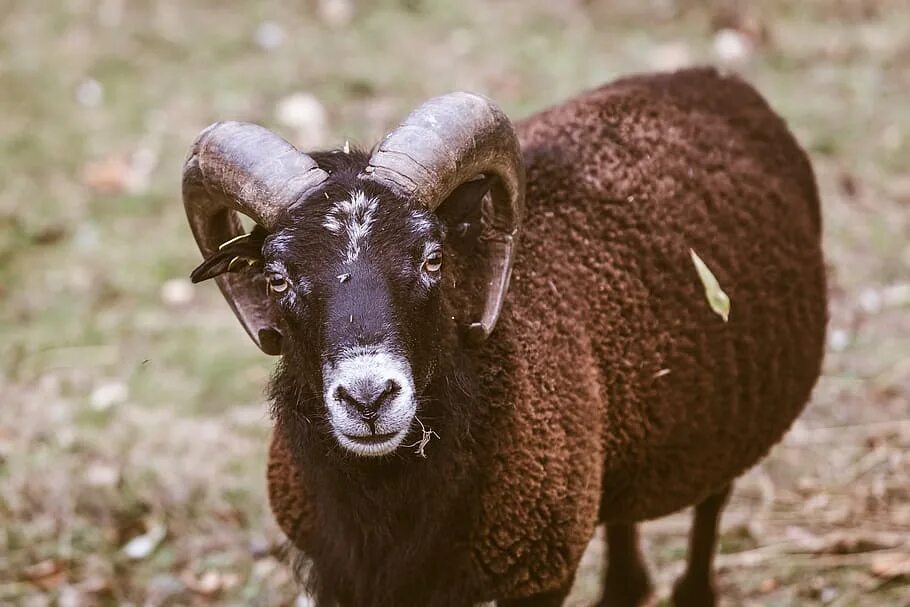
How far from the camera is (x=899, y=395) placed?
645 centimetres

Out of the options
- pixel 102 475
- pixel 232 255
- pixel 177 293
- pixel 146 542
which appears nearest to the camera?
pixel 232 255

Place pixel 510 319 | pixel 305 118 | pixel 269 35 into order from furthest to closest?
pixel 269 35 → pixel 305 118 → pixel 510 319

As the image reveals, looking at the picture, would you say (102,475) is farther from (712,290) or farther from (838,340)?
(838,340)

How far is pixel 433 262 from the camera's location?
11.3ft

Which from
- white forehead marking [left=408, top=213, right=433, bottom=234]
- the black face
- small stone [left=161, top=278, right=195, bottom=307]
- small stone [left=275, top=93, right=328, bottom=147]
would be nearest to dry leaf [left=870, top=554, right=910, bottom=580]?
the black face

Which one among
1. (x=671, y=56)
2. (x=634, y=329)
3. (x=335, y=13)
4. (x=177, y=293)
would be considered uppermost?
(x=335, y=13)

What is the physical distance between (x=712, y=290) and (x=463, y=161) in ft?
4.26

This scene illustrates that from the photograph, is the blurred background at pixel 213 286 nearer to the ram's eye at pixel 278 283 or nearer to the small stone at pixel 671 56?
the small stone at pixel 671 56

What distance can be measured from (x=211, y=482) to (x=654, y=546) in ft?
7.90

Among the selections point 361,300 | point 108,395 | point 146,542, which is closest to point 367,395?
point 361,300

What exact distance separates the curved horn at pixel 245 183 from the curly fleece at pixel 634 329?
0.63 metres

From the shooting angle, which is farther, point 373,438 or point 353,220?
point 353,220

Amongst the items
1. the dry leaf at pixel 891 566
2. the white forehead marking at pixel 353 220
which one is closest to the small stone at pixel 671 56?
the dry leaf at pixel 891 566

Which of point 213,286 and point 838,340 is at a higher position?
point 213,286
